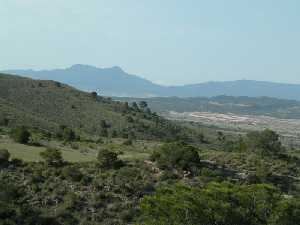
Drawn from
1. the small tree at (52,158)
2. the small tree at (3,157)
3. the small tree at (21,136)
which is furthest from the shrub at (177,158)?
the small tree at (21,136)

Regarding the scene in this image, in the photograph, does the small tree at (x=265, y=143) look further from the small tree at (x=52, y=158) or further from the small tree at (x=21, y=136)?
the small tree at (x=52, y=158)

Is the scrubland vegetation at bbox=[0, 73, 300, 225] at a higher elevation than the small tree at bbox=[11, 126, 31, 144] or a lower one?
lower

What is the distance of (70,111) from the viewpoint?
9706 cm

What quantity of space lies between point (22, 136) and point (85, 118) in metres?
50.5

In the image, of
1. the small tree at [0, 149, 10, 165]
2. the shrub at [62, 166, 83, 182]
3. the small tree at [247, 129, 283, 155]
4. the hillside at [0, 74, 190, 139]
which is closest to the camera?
the shrub at [62, 166, 83, 182]

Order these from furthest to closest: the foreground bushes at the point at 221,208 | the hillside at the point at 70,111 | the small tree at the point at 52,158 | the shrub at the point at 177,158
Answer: the hillside at the point at 70,111 < the shrub at the point at 177,158 < the small tree at the point at 52,158 < the foreground bushes at the point at 221,208

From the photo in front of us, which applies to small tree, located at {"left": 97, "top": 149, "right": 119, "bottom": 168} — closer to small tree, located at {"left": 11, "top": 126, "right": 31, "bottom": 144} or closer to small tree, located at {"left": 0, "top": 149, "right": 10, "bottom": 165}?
small tree, located at {"left": 0, "top": 149, "right": 10, "bottom": 165}

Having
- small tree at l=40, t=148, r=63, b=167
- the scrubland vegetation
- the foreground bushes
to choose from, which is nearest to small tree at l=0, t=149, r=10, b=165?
the scrubland vegetation

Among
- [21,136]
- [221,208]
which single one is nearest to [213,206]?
[221,208]

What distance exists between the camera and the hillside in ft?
279

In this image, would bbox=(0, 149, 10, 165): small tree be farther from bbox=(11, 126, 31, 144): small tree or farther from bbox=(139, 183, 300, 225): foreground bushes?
bbox=(139, 183, 300, 225): foreground bushes

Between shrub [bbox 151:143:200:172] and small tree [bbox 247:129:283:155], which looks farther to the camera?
small tree [bbox 247:129:283:155]

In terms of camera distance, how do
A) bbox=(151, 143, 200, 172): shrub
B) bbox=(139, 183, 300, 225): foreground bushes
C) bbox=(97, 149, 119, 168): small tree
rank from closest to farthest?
1. bbox=(139, 183, 300, 225): foreground bushes
2. bbox=(97, 149, 119, 168): small tree
3. bbox=(151, 143, 200, 172): shrub

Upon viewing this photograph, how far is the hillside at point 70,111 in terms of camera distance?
279 feet
